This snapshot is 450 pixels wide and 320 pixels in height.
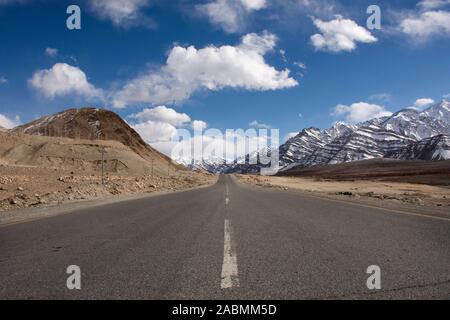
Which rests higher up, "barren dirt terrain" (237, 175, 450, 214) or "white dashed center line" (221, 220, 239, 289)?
"white dashed center line" (221, 220, 239, 289)

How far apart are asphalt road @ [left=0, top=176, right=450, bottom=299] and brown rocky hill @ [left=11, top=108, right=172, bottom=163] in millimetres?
143588

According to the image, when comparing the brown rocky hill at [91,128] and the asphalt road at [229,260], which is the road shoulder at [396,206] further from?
the brown rocky hill at [91,128]

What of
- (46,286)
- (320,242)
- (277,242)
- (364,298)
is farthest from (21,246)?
(364,298)

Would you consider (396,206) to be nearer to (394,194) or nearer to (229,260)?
(229,260)

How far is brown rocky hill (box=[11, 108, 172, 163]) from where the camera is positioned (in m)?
153

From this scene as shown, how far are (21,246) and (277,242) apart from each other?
503cm

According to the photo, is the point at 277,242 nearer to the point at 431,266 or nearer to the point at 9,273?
the point at 431,266

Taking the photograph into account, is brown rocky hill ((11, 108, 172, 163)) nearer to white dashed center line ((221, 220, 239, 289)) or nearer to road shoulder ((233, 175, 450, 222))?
road shoulder ((233, 175, 450, 222))

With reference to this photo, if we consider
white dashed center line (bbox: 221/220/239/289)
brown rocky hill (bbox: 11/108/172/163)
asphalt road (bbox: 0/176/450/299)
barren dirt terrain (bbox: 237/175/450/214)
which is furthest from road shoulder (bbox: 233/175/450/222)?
brown rocky hill (bbox: 11/108/172/163)

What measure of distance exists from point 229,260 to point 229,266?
1.32 ft

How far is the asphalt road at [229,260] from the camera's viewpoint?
4.67 meters

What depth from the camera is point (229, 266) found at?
5.79 m

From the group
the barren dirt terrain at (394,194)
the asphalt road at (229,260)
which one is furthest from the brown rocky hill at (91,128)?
the asphalt road at (229,260)
